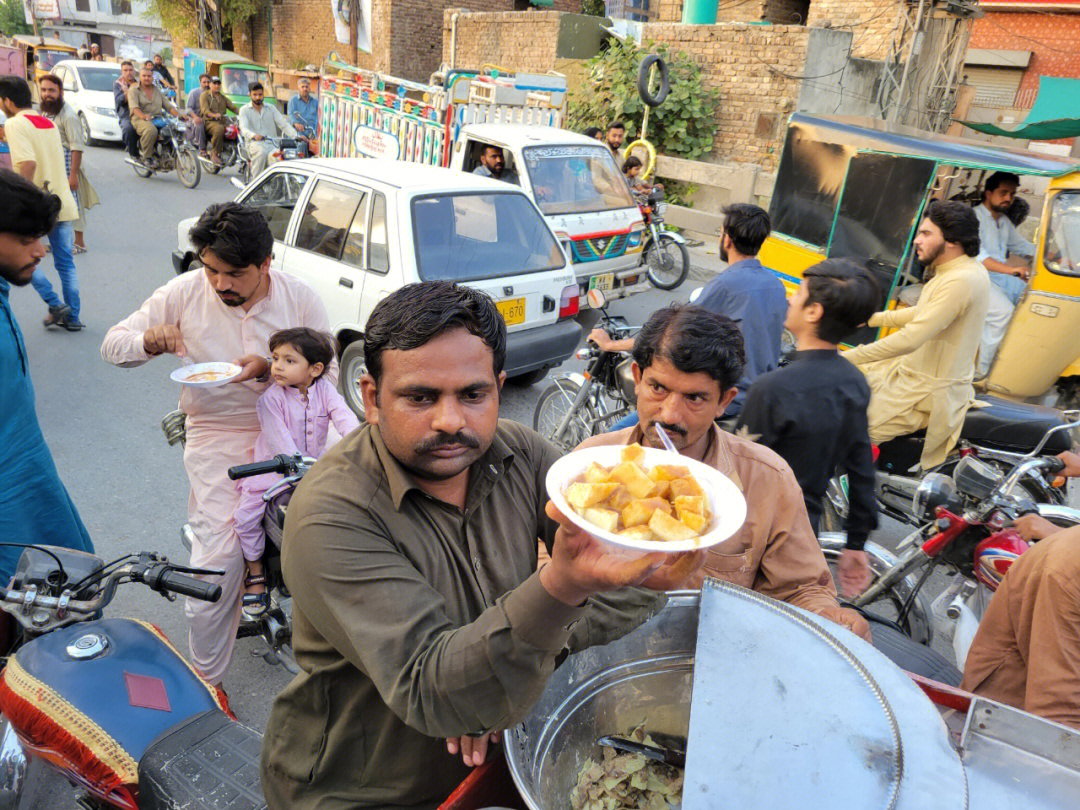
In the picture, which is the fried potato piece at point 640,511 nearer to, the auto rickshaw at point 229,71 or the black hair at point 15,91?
the black hair at point 15,91

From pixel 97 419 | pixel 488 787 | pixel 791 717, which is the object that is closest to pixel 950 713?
pixel 791 717

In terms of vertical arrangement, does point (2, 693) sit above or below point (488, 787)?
below

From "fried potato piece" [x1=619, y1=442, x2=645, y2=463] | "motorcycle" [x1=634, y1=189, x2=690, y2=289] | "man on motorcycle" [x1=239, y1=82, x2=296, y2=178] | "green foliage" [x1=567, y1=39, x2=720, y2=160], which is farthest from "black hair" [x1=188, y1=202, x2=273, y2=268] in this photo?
"man on motorcycle" [x1=239, y1=82, x2=296, y2=178]

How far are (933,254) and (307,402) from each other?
3.32 meters

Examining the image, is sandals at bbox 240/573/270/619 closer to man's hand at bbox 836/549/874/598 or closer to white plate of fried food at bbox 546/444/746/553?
white plate of fried food at bbox 546/444/746/553

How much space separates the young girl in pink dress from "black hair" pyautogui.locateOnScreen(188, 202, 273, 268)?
32 centimetres

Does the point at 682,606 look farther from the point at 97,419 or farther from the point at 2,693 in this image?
the point at 97,419

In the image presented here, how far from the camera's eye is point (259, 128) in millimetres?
13852

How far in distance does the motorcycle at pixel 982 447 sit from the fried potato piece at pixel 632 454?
120 inches

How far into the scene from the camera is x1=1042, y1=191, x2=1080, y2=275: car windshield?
19.2 feet

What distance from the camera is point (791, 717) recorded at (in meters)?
1.17

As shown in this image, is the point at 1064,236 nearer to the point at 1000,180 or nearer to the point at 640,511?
the point at 1000,180

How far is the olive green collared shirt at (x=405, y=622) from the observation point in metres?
1.04

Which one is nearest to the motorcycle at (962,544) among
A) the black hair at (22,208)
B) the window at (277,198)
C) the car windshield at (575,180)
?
the black hair at (22,208)
